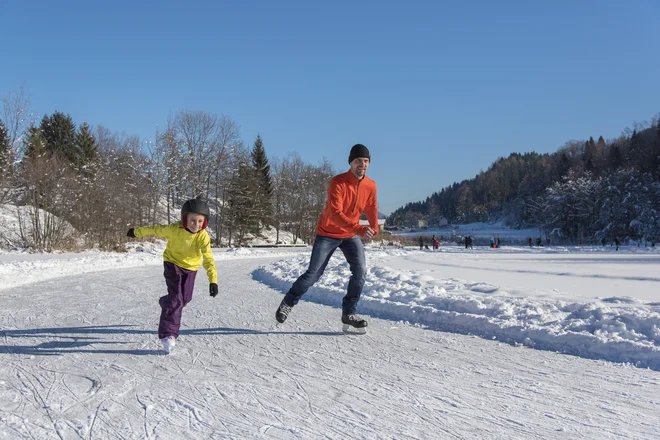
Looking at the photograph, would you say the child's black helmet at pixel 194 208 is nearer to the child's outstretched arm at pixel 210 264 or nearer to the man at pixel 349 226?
the child's outstretched arm at pixel 210 264

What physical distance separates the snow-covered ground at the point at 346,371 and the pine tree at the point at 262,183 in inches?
1556

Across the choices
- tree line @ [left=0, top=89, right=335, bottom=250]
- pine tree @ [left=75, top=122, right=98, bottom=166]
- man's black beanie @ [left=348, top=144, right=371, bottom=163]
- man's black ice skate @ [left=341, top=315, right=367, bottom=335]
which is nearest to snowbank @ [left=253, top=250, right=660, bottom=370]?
man's black ice skate @ [left=341, top=315, right=367, bottom=335]

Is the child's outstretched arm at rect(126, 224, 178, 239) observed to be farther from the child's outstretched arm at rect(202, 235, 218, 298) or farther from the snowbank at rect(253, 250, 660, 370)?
the snowbank at rect(253, 250, 660, 370)

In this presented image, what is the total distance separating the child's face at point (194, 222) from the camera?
4266 millimetres

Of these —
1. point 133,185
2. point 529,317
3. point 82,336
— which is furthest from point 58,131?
point 529,317

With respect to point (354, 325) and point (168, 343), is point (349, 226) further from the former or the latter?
point (168, 343)

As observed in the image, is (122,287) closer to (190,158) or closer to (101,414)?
(101,414)

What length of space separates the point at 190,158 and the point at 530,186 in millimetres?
97333

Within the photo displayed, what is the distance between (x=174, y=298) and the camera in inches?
166

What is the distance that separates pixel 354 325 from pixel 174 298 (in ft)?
5.83

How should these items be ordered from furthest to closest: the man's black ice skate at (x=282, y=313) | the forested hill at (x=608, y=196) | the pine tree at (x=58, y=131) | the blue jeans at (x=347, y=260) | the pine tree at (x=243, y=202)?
the forested hill at (x=608, y=196)
the pine tree at (x=58, y=131)
the pine tree at (x=243, y=202)
the man's black ice skate at (x=282, y=313)
the blue jeans at (x=347, y=260)

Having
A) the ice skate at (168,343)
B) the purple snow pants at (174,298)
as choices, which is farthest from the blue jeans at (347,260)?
the ice skate at (168,343)

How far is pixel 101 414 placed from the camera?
256 centimetres

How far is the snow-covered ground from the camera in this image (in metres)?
2.41
